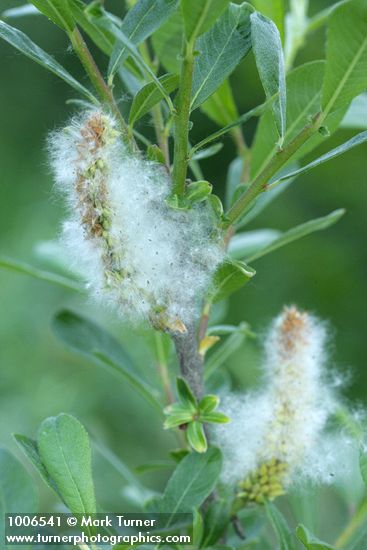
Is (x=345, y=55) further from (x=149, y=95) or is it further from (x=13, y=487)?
(x=13, y=487)

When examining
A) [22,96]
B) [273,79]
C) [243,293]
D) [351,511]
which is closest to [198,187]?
[273,79]

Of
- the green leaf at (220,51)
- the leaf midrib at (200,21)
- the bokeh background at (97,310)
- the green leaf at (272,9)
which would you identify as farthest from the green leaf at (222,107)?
the bokeh background at (97,310)

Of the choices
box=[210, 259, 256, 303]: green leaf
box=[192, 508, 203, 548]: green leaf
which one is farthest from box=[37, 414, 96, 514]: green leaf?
box=[210, 259, 256, 303]: green leaf

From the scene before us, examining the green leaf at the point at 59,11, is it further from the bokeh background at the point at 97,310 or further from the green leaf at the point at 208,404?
the bokeh background at the point at 97,310

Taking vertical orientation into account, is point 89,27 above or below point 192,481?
above

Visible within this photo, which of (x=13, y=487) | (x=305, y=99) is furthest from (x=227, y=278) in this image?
(x=13, y=487)

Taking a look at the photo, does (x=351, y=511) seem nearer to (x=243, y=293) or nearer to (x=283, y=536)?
(x=283, y=536)
